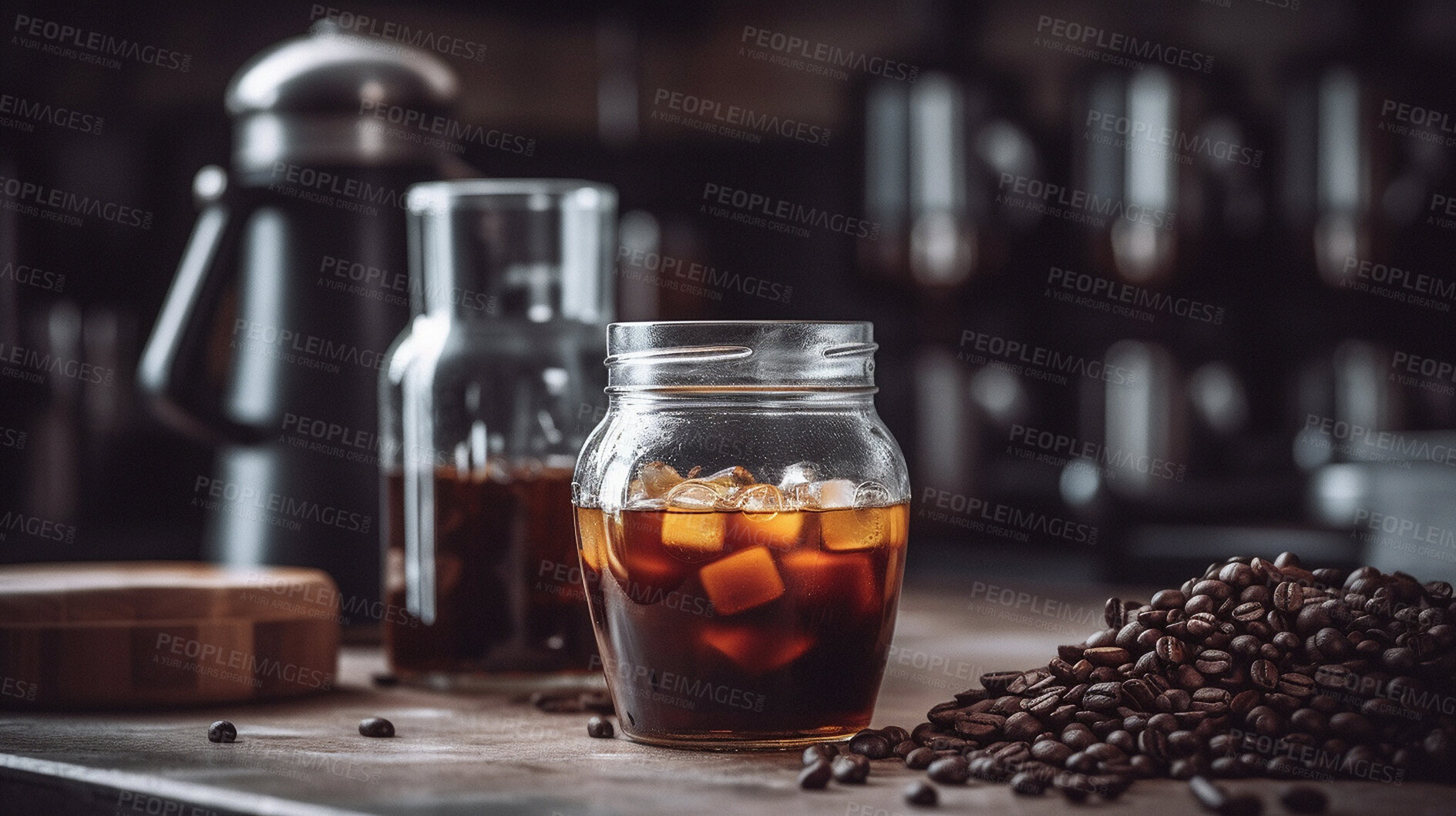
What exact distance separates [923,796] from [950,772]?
7 centimetres

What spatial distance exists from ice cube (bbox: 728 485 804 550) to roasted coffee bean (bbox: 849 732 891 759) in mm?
143

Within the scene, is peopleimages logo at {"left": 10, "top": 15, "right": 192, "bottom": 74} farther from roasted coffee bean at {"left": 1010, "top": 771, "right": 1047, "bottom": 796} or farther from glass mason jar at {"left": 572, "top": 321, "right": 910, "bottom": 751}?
roasted coffee bean at {"left": 1010, "top": 771, "right": 1047, "bottom": 796}

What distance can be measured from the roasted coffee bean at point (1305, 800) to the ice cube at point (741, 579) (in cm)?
37

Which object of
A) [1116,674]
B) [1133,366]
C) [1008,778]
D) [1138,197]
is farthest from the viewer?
[1133,366]

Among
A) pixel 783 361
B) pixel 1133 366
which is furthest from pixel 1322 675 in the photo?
pixel 1133 366

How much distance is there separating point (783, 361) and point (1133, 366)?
275 cm

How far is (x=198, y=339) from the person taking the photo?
1.65 metres

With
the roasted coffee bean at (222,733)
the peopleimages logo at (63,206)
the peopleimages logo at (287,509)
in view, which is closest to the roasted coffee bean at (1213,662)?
the roasted coffee bean at (222,733)

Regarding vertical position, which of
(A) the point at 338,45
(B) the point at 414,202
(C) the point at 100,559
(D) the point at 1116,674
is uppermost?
(A) the point at 338,45

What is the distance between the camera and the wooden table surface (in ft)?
3.06

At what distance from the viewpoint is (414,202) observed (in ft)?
5.14

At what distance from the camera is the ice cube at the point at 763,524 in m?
1.11

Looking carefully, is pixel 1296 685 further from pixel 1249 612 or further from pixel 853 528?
pixel 853 528

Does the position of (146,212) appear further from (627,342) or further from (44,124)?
(627,342)
